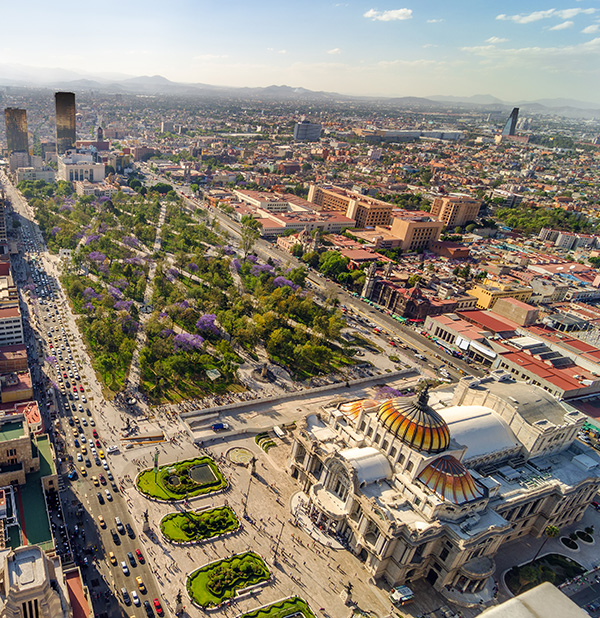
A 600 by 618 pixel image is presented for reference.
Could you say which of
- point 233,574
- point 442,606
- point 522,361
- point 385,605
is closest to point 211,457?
point 233,574

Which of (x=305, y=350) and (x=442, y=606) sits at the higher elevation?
(x=305, y=350)

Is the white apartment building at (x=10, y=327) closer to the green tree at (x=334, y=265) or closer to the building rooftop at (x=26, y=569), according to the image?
the building rooftop at (x=26, y=569)

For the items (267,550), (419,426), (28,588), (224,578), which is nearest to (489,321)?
(419,426)

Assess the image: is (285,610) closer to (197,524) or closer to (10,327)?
(197,524)

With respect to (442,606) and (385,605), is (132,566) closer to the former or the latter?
(385,605)

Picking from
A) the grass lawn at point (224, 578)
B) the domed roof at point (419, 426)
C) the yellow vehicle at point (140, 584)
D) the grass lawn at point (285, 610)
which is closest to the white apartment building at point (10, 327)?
→ the yellow vehicle at point (140, 584)

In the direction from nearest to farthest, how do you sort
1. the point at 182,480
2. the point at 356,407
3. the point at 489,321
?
the point at 182,480 < the point at 356,407 < the point at 489,321

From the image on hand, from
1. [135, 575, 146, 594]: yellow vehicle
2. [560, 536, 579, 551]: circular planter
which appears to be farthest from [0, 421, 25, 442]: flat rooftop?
[560, 536, 579, 551]: circular planter
